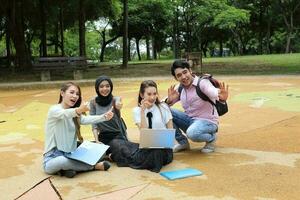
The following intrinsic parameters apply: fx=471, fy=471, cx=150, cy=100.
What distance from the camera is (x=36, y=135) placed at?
6980 mm

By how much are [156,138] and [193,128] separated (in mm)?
755

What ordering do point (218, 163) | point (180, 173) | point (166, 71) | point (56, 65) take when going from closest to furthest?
point (180, 173)
point (218, 163)
point (56, 65)
point (166, 71)

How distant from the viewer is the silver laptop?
464cm

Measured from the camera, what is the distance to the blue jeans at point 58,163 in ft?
15.4

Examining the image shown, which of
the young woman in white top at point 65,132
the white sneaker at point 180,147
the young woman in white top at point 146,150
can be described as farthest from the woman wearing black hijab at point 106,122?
the white sneaker at point 180,147

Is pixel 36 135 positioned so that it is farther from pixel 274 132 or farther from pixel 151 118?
pixel 274 132

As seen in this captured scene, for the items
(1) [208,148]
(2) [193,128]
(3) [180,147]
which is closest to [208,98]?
(2) [193,128]

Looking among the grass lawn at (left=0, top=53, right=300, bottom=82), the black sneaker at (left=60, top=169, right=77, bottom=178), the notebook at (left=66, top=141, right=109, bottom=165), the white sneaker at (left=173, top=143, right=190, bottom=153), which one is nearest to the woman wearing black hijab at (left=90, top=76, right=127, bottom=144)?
the notebook at (left=66, top=141, right=109, bottom=165)

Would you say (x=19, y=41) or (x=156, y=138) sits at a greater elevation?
(x=19, y=41)

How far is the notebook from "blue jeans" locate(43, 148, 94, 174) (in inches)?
2.6

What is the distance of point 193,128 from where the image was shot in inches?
209

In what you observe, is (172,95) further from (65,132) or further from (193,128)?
(65,132)

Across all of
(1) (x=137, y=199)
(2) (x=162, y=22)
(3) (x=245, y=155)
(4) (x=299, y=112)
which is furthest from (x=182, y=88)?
(2) (x=162, y=22)

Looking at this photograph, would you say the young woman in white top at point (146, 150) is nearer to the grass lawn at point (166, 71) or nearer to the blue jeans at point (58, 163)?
the blue jeans at point (58, 163)
